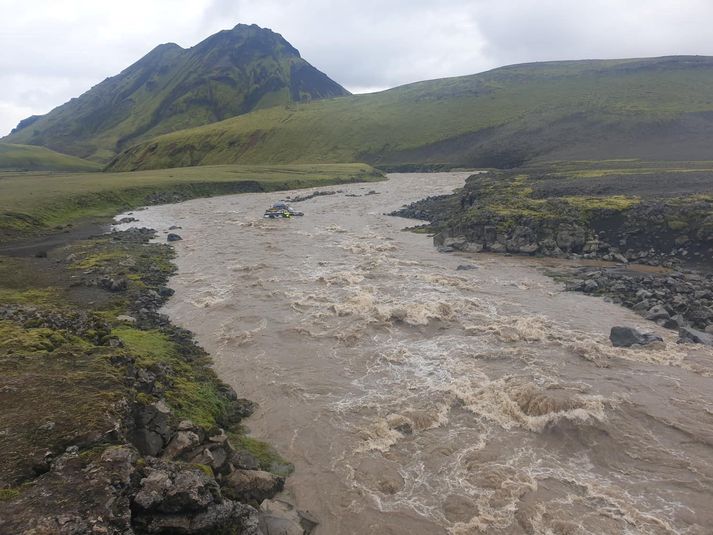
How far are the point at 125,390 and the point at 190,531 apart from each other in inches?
279

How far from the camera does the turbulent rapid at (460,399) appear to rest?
1559 centimetres

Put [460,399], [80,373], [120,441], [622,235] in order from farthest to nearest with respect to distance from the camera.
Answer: [622,235], [460,399], [80,373], [120,441]

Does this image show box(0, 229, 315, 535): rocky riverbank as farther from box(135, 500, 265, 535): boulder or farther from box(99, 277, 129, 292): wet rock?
box(99, 277, 129, 292): wet rock

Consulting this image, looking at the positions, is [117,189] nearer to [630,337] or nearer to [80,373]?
[80,373]

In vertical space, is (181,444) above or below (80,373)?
below

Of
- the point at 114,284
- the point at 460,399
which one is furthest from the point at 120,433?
the point at 114,284

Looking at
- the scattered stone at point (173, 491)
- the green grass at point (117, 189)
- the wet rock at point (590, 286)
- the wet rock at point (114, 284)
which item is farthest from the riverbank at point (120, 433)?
the green grass at point (117, 189)

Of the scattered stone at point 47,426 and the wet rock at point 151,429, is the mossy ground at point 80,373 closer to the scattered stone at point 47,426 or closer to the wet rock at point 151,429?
the scattered stone at point 47,426

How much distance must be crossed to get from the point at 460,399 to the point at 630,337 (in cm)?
1242

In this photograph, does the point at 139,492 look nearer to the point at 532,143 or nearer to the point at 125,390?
the point at 125,390

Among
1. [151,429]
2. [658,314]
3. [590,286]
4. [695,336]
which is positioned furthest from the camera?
[590,286]

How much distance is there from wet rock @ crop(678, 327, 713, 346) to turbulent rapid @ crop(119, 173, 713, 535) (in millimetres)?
657

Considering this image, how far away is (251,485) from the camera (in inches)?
601

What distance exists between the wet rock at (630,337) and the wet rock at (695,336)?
1483mm
